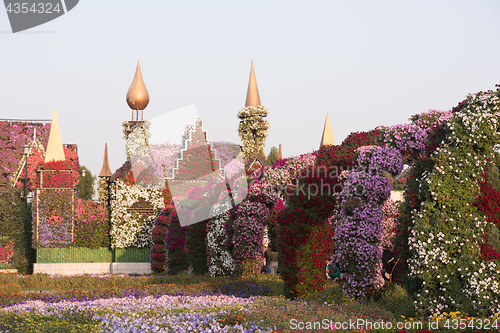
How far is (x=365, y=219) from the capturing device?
45.6 feet

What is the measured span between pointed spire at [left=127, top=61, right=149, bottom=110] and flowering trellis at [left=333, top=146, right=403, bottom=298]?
30.8 metres

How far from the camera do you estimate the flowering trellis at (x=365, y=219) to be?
13.8m

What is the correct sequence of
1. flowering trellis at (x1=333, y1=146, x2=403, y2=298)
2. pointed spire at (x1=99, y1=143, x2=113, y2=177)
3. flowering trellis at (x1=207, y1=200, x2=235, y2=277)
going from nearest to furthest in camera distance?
flowering trellis at (x1=333, y1=146, x2=403, y2=298)
flowering trellis at (x1=207, y1=200, x2=235, y2=277)
pointed spire at (x1=99, y1=143, x2=113, y2=177)

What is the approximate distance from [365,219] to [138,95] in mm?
31694

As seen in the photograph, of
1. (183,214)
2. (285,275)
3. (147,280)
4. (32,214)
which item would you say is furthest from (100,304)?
(32,214)

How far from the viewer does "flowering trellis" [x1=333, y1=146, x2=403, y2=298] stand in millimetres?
13828

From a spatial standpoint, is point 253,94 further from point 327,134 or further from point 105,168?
point 105,168

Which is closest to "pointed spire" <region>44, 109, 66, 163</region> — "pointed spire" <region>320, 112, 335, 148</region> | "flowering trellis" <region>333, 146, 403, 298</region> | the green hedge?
the green hedge

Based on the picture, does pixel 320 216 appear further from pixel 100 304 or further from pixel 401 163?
pixel 100 304

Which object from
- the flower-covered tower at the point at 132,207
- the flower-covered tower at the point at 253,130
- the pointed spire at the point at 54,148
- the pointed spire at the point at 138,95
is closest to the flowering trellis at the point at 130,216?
the flower-covered tower at the point at 132,207

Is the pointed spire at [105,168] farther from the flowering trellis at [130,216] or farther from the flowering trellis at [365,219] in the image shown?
the flowering trellis at [365,219]

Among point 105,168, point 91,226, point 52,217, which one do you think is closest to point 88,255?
point 91,226

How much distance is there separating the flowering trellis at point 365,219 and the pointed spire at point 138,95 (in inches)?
1212

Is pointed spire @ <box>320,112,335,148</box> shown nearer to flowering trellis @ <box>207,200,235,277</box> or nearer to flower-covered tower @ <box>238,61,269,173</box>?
flower-covered tower @ <box>238,61,269,173</box>
